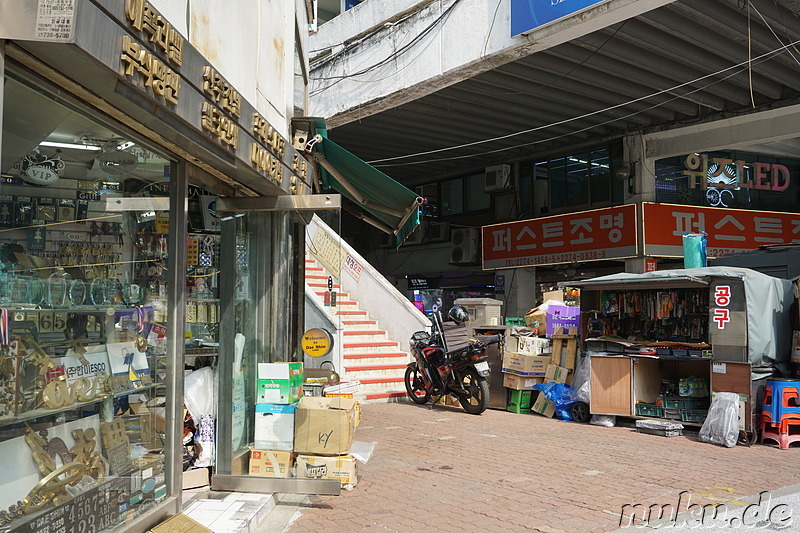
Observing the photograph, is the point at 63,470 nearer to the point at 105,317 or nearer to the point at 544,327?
the point at 105,317

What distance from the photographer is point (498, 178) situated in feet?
68.1

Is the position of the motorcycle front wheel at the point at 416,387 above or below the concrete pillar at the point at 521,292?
below

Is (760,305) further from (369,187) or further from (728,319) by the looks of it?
(369,187)

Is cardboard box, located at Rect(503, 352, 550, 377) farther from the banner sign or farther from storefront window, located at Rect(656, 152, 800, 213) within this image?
storefront window, located at Rect(656, 152, 800, 213)

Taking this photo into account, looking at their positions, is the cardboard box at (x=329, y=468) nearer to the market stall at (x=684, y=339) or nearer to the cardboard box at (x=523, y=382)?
the market stall at (x=684, y=339)

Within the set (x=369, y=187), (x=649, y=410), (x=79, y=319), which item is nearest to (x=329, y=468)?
(x=369, y=187)

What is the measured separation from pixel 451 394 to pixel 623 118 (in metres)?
8.66

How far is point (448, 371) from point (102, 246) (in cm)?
785

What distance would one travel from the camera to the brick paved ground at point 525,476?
545 centimetres

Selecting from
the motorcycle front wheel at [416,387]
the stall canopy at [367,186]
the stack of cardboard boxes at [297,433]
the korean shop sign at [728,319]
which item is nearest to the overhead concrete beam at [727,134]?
the korean shop sign at [728,319]

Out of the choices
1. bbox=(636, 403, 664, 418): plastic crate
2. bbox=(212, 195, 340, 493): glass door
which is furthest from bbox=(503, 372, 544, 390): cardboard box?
bbox=(212, 195, 340, 493): glass door

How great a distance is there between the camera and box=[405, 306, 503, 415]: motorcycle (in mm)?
10836

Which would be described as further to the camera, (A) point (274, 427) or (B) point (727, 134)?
(B) point (727, 134)

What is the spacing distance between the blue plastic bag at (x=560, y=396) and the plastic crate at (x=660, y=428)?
1250 millimetres
